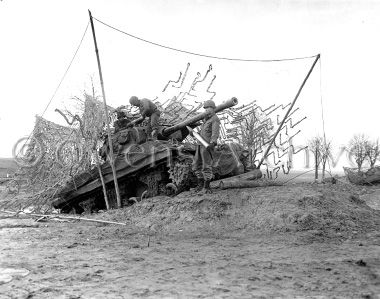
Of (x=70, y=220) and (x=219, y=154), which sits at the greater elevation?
(x=219, y=154)

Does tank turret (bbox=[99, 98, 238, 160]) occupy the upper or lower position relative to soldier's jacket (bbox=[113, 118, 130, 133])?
lower

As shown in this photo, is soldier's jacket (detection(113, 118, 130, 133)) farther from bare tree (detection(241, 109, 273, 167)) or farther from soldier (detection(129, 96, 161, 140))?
bare tree (detection(241, 109, 273, 167))

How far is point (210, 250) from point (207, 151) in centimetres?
348

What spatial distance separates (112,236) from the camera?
656 centimetres

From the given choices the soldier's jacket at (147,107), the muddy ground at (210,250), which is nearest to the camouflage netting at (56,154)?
the soldier's jacket at (147,107)

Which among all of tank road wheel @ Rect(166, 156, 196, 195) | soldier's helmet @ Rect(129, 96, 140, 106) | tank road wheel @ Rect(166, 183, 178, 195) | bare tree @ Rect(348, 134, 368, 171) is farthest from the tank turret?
bare tree @ Rect(348, 134, 368, 171)

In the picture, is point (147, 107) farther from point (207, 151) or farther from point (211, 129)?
point (207, 151)

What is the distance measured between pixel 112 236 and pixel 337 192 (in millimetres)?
4063

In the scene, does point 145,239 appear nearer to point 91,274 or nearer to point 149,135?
point 91,274

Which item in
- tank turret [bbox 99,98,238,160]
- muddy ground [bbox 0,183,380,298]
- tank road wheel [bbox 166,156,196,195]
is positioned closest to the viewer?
muddy ground [bbox 0,183,380,298]

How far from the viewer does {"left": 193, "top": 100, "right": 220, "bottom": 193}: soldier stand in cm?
815

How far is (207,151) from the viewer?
823 cm

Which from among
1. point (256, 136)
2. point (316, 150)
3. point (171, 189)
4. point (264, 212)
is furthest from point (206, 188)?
point (316, 150)

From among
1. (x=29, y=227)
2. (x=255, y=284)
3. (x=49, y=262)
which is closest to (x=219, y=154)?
(x=29, y=227)
